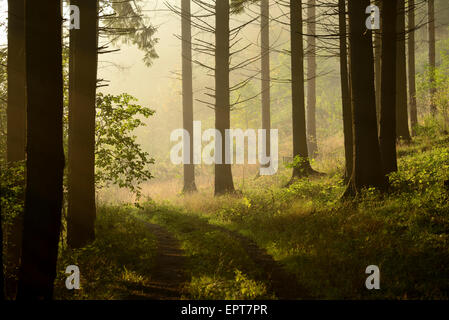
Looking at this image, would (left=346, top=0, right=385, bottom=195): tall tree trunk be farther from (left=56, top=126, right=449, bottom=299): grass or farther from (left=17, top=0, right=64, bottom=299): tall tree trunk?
(left=17, top=0, right=64, bottom=299): tall tree trunk

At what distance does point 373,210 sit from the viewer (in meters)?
8.33

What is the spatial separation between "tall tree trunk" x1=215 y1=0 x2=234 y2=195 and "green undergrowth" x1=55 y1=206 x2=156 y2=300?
7.03 meters

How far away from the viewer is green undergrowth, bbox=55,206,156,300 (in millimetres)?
5836

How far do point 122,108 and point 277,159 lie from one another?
68.0 ft

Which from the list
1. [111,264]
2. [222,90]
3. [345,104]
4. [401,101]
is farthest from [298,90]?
[111,264]

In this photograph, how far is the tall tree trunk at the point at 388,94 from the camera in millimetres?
10422

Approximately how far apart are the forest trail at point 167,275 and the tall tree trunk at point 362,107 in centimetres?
515

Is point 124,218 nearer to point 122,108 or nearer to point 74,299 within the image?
point 122,108

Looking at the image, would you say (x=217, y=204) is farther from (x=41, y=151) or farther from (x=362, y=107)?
(x=41, y=151)

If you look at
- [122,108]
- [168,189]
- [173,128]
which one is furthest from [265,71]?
[173,128]

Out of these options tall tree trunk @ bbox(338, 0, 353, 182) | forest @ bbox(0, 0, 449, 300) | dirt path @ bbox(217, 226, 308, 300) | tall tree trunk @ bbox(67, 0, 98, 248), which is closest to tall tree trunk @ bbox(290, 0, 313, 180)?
forest @ bbox(0, 0, 449, 300)

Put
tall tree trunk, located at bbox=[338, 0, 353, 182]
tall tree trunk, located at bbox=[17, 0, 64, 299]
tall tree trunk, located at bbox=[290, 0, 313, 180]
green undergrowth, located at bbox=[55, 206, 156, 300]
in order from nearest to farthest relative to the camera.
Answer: tall tree trunk, located at bbox=[17, 0, 64, 299] → green undergrowth, located at bbox=[55, 206, 156, 300] → tall tree trunk, located at bbox=[338, 0, 353, 182] → tall tree trunk, located at bbox=[290, 0, 313, 180]

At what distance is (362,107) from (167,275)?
22.5 feet

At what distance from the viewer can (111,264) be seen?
7.02 metres
